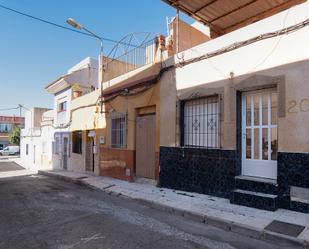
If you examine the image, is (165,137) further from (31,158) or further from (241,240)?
(31,158)

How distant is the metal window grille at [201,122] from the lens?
283 inches

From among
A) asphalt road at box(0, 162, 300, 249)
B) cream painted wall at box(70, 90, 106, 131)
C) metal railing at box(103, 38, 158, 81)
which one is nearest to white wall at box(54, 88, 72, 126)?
cream painted wall at box(70, 90, 106, 131)

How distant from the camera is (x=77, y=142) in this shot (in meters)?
15.5

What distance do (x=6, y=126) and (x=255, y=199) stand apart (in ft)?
188

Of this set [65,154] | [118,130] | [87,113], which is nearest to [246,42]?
[118,130]

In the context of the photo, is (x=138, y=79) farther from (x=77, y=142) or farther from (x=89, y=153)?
(x=77, y=142)

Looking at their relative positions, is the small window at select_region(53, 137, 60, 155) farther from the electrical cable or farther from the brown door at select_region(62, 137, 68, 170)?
the electrical cable

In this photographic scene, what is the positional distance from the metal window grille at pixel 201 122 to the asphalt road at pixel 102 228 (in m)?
2.44

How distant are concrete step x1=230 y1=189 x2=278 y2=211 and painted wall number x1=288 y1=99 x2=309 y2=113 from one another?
1899mm

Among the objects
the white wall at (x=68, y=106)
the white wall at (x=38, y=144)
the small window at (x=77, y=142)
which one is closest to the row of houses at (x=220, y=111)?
the small window at (x=77, y=142)

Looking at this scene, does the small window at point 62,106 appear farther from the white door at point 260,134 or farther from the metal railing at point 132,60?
the white door at point 260,134

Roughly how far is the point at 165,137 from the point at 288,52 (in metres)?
4.35

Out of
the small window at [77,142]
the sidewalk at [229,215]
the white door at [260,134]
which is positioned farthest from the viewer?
the small window at [77,142]

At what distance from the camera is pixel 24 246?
13.7ft
